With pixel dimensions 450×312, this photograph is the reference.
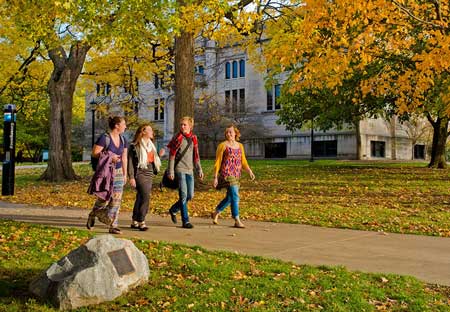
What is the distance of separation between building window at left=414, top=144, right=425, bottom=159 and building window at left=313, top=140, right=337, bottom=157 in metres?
13.0

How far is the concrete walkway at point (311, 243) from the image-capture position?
655 cm

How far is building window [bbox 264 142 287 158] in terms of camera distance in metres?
56.3

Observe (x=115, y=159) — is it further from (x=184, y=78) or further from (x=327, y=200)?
(x=184, y=78)

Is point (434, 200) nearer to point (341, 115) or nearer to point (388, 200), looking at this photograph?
point (388, 200)

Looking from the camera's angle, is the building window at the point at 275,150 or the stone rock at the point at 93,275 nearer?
the stone rock at the point at 93,275

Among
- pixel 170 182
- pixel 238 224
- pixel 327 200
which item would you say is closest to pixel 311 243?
pixel 238 224

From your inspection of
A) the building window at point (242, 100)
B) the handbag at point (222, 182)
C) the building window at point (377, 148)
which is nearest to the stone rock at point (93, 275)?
the handbag at point (222, 182)

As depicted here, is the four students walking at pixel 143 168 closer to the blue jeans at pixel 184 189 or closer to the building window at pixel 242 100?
the blue jeans at pixel 184 189

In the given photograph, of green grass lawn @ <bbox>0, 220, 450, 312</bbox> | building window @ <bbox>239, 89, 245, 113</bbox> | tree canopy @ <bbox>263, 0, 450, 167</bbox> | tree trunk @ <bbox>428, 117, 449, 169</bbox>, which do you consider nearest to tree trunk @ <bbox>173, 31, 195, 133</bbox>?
tree canopy @ <bbox>263, 0, 450, 167</bbox>

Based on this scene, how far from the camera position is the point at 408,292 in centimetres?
522

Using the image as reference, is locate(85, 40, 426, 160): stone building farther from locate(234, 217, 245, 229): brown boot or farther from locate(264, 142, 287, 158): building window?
locate(234, 217, 245, 229): brown boot

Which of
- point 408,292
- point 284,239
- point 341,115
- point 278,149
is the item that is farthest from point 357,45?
point 278,149

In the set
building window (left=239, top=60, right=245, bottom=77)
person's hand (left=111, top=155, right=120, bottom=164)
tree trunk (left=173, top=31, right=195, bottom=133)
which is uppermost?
building window (left=239, top=60, right=245, bottom=77)

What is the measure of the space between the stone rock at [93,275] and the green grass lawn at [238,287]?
10cm
